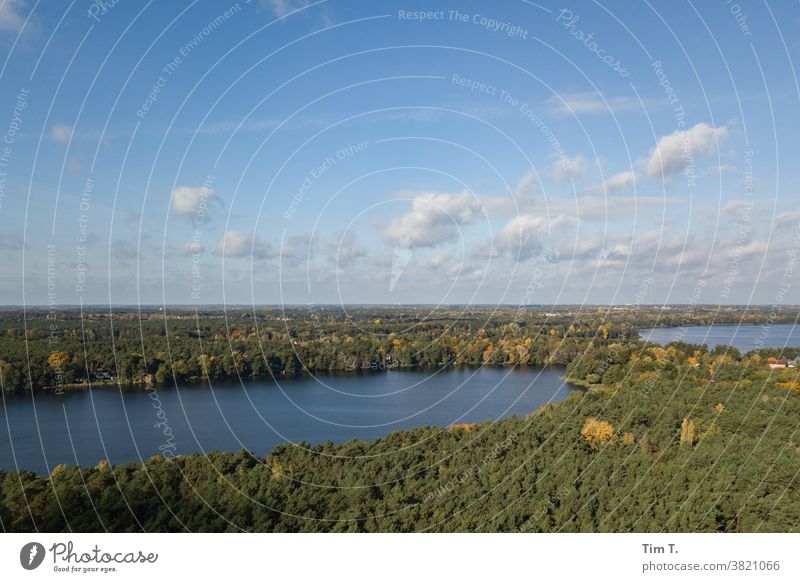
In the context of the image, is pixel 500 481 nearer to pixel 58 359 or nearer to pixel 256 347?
pixel 58 359

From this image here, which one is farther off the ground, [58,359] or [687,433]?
[687,433]

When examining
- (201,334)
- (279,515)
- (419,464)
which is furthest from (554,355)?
(279,515)

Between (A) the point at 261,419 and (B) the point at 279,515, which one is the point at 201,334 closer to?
(A) the point at 261,419
